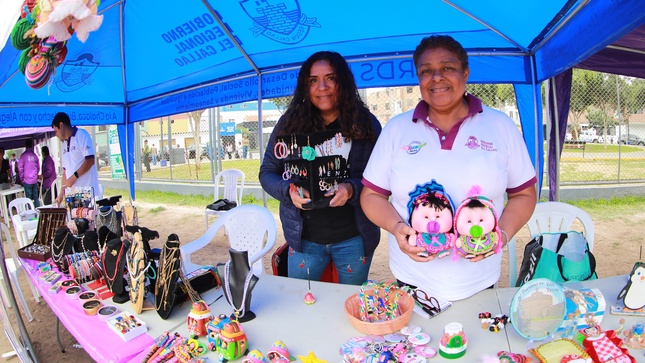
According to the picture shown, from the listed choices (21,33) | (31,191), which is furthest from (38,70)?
(31,191)

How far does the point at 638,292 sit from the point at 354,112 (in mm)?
1338

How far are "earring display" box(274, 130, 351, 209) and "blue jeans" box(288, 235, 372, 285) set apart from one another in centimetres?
27

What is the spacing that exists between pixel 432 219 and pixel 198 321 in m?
0.93

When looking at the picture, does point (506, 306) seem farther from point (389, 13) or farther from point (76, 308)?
point (389, 13)

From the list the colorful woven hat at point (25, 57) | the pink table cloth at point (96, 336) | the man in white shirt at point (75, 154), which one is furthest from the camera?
the man in white shirt at point (75, 154)

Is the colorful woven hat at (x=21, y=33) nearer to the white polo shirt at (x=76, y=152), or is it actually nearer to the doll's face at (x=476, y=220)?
the doll's face at (x=476, y=220)

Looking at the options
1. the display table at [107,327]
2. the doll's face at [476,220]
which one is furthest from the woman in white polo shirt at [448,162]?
the display table at [107,327]

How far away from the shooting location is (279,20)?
10.7ft

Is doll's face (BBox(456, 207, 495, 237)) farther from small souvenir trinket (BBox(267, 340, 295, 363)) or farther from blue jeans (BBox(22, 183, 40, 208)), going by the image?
blue jeans (BBox(22, 183, 40, 208))

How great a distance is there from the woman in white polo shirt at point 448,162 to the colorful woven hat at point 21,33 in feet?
5.25

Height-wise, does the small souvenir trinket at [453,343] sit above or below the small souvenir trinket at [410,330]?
above

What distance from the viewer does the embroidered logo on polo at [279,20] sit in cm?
309

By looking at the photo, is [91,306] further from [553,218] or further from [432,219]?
[553,218]

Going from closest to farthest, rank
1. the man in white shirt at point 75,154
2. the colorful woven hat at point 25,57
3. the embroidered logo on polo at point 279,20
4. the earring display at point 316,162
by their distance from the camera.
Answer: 1. the earring display at point 316,162
2. the colorful woven hat at point 25,57
3. the embroidered logo on polo at point 279,20
4. the man in white shirt at point 75,154
